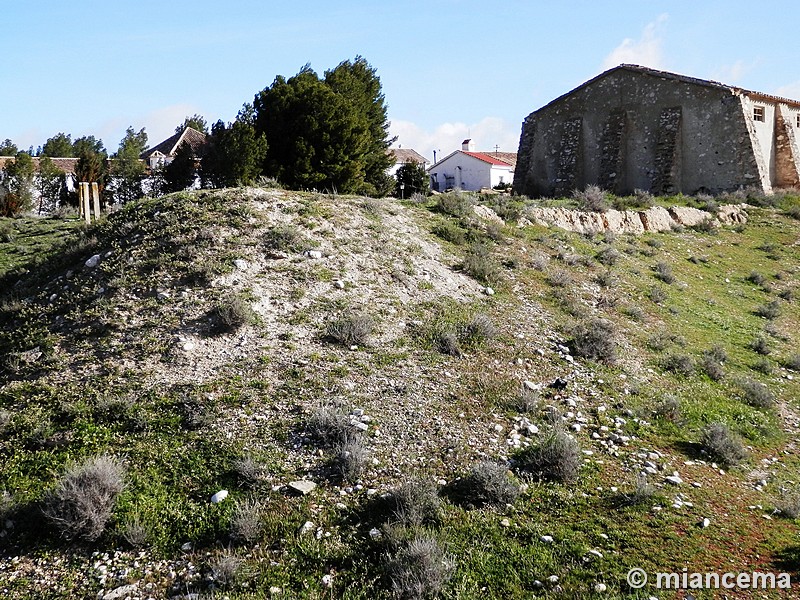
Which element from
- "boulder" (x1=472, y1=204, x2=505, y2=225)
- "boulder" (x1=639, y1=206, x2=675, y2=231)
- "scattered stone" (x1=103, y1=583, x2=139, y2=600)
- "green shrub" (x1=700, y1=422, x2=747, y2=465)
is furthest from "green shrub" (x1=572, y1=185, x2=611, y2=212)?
"scattered stone" (x1=103, y1=583, x2=139, y2=600)

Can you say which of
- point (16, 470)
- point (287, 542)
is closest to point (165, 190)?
point (16, 470)

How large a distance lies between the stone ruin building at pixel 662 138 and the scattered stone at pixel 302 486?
80.2ft

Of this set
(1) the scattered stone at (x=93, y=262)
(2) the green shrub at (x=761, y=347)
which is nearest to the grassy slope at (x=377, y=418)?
(2) the green shrub at (x=761, y=347)

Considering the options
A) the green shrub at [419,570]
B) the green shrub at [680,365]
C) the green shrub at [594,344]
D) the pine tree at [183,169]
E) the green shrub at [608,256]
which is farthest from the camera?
the pine tree at [183,169]

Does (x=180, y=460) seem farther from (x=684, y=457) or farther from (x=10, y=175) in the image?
(x=10, y=175)

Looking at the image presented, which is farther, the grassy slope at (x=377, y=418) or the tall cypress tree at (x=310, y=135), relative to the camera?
the tall cypress tree at (x=310, y=135)

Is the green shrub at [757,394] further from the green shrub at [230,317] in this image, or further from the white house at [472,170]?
the white house at [472,170]

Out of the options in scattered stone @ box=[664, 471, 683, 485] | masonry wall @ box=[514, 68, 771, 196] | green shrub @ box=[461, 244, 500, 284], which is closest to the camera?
scattered stone @ box=[664, 471, 683, 485]

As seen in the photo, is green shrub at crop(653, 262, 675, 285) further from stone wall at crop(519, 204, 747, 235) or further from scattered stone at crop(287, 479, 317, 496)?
scattered stone at crop(287, 479, 317, 496)

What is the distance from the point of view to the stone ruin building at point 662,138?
26.0 m

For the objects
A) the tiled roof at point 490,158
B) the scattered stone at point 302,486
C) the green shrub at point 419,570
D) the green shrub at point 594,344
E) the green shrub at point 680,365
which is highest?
the tiled roof at point 490,158

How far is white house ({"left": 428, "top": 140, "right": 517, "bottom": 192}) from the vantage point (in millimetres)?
51594

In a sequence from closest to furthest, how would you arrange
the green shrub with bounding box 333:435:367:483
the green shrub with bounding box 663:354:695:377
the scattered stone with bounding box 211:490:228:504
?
the scattered stone with bounding box 211:490:228:504
the green shrub with bounding box 333:435:367:483
the green shrub with bounding box 663:354:695:377

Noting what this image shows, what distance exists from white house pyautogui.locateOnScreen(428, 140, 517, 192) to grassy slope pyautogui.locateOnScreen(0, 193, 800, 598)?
39.8 m
